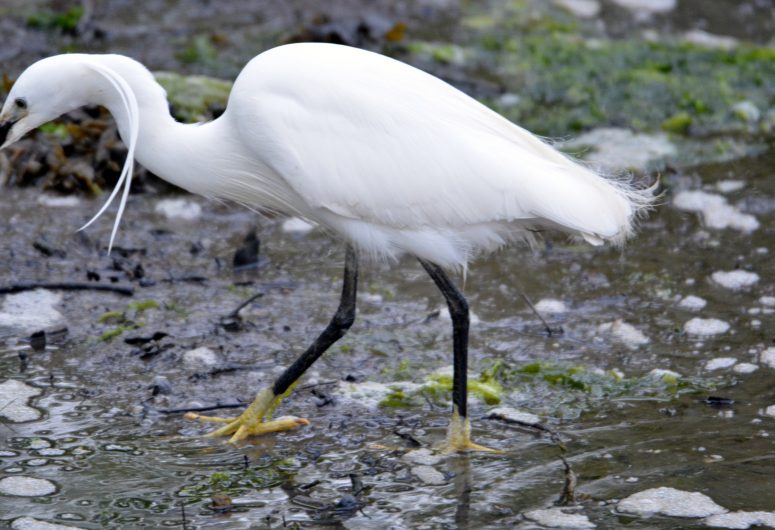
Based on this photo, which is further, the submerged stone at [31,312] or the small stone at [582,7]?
the small stone at [582,7]

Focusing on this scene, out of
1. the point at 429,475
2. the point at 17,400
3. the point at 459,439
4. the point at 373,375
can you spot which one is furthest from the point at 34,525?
the point at 373,375

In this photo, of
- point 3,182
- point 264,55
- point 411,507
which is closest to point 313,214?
point 264,55

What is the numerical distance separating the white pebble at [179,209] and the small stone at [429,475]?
→ 8.45 feet

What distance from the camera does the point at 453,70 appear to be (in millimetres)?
7586

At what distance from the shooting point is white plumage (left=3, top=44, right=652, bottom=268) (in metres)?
3.53

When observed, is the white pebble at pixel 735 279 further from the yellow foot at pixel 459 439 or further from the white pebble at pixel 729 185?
the yellow foot at pixel 459 439

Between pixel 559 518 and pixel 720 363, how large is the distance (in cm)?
135

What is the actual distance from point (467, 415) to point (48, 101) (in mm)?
1689

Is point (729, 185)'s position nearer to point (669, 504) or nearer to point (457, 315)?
point (457, 315)

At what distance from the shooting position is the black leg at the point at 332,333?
3.71m

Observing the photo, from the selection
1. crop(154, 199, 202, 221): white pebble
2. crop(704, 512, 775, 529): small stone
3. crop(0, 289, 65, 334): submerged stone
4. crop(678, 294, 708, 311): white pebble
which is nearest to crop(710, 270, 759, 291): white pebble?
crop(678, 294, 708, 311): white pebble

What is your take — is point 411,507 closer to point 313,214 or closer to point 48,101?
point 313,214

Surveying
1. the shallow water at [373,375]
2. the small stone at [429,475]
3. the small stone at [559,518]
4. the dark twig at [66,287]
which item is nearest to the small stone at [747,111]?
the shallow water at [373,375]

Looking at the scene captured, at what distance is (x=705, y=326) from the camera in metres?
4.46
